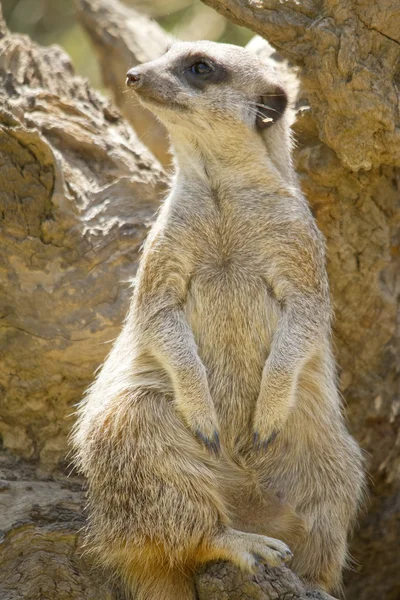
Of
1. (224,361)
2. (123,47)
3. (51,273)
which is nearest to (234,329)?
(224,361)

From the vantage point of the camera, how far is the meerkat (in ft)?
14.0

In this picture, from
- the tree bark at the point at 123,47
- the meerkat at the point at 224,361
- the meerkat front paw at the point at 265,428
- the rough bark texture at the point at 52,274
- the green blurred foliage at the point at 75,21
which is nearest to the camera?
the meerkat at the point at 224,361

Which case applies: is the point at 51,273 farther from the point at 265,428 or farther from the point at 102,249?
the point at 265,428

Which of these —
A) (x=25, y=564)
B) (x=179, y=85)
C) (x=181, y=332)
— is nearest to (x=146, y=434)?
(x=181, y=332)

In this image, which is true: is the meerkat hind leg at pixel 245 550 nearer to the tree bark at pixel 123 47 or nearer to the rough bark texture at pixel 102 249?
the rough bark texture at pixel 102 249

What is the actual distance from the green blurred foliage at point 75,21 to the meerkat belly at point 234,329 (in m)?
5.82

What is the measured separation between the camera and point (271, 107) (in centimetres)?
483

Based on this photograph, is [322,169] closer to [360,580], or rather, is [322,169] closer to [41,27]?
[360,580]

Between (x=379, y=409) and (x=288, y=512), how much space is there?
167 centimetres

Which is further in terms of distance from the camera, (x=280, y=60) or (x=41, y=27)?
(x=41, y=27)

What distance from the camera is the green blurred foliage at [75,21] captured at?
Result: 9773 millimetres

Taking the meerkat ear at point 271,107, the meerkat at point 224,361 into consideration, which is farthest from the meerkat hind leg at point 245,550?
the meerkat ear at point 271,107

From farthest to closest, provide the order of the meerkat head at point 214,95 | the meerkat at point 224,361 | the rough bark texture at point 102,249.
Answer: the rough bark texture at point 102,249
the meerkat head at point 214,95
the meerkat at point 224,361

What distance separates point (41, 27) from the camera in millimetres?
10633
